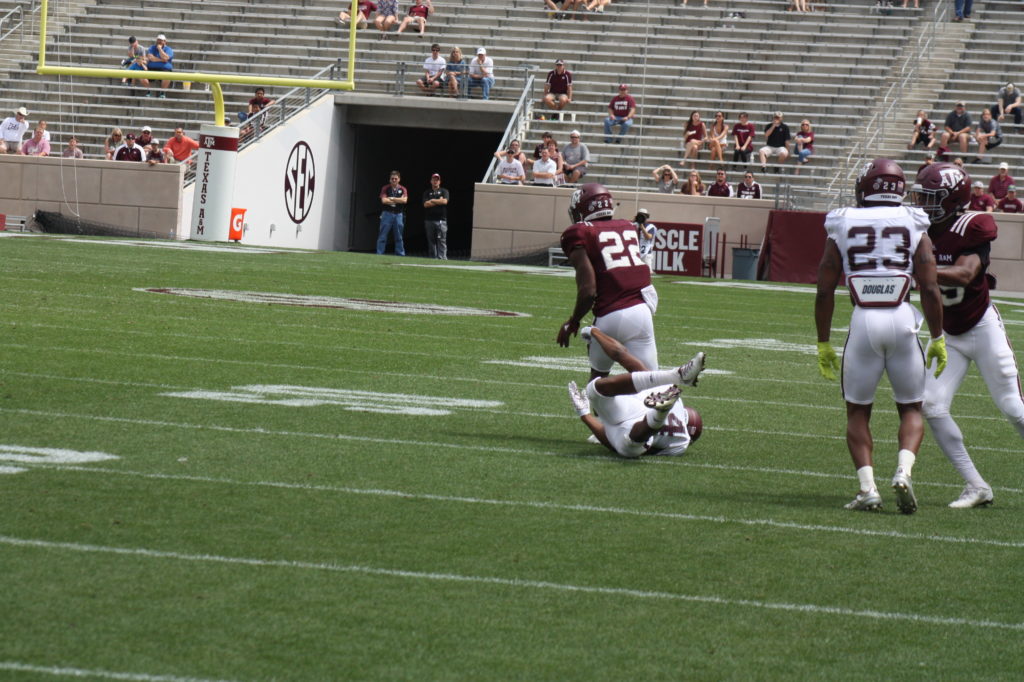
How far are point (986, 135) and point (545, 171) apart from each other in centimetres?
800

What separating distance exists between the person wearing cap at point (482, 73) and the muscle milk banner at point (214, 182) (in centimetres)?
653

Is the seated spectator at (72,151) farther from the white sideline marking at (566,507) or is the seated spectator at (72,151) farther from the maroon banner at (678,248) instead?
the white sideline marking at (566,507)

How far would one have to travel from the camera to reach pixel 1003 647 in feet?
16.6

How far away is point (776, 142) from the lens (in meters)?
31.1

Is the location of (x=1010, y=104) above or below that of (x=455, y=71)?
below

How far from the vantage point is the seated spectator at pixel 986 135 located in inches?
1182

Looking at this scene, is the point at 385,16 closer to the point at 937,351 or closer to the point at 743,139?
the point at 743,139

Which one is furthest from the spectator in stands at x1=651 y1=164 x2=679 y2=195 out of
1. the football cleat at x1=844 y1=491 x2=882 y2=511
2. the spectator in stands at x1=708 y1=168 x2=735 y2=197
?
the football cleat at x1=844 y1=491 x2=882 y2=511

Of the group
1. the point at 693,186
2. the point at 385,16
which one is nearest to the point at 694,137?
the point at 693,186

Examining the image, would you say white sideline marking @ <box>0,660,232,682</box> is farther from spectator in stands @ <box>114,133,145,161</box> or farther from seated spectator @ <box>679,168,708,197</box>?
spectator in stands @ <box>114,133,145,161</box>

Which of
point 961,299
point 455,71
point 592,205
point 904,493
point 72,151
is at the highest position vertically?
point 455,71

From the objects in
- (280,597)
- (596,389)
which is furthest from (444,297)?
(280,597)

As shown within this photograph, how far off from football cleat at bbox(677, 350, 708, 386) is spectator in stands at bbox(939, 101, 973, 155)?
76.7ft

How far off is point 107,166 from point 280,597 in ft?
87.3
